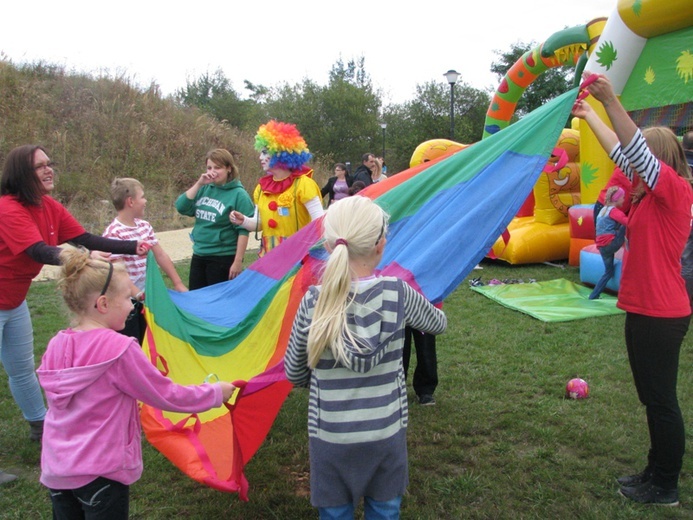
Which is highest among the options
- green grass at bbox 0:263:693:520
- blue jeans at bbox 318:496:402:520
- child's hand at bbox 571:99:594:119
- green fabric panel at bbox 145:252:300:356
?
child's hand at bbox 571:99:594:119

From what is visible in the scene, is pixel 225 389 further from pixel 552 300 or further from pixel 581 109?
pixel 552 300

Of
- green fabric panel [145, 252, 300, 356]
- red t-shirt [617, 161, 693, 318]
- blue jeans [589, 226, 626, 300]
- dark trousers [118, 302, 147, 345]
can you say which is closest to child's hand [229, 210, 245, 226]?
dark trousers [118, 302, 147, 345]

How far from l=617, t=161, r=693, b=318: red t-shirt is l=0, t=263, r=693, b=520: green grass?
3.10ft

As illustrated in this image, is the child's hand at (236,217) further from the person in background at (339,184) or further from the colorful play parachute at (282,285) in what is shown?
the person in background at (339,184)

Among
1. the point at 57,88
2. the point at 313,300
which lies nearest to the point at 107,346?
the point at 313,300

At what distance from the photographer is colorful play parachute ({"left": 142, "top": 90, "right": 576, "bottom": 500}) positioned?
232 cm

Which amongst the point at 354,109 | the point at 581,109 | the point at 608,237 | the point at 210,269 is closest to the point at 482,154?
the point at 581,109

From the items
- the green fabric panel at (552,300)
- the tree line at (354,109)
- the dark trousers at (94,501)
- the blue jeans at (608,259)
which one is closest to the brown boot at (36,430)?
the dark trousers at (94,501)

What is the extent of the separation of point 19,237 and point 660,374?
3050mm

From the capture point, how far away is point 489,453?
3188 mm

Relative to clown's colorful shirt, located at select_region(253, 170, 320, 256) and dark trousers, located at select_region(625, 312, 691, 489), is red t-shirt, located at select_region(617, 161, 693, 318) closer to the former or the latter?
dark trousers, located at select_region(625, 312, 691, 489)

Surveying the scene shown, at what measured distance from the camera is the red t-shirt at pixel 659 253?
2387 millimetres

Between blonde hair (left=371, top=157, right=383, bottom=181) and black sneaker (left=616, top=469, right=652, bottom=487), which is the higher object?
blonde hair (left=371, top=157, right=383, bottom=181)

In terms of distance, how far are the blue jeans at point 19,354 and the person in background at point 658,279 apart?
2997mm
